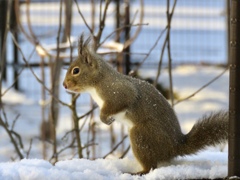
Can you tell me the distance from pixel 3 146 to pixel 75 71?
3084 mm

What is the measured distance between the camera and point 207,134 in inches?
75.9

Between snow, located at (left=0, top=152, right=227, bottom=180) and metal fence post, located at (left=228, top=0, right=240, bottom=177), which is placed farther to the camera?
snow, located at (left=0, top=152, right=227, bottom=180)

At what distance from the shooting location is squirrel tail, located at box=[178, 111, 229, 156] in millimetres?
1912

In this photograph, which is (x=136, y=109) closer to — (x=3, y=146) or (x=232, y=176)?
(x=232, y=176)

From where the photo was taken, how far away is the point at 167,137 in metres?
1.90

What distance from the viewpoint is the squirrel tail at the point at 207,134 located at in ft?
6.27

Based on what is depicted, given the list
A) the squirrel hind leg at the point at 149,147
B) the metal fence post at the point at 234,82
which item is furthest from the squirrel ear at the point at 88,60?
the metal fence post at the point at 234,82

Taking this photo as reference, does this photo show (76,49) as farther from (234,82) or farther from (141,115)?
(234,82)

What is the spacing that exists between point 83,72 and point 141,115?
233 millimetres

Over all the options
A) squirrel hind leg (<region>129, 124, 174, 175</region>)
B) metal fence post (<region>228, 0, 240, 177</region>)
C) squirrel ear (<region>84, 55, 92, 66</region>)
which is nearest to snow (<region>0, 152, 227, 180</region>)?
squirrel hind leg (<region>129, 124, 174, 175</region>)

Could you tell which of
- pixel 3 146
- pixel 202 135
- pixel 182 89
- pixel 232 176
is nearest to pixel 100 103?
pixel 202 135

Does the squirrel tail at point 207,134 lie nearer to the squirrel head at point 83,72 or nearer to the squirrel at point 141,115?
the squirrel at point 141,115

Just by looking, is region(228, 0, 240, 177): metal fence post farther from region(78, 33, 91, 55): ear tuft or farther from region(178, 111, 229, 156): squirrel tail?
region(78, 33, 91, 55): ear tuft

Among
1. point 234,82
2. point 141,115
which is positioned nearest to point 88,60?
point 141,115
